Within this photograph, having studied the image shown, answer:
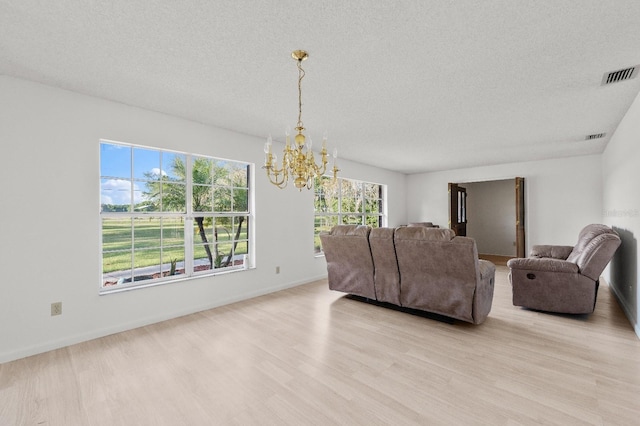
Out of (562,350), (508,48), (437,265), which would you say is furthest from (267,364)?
(508,48)

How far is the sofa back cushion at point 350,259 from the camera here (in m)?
3.76

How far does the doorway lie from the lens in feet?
24.7

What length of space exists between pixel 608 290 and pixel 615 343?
2.57 m

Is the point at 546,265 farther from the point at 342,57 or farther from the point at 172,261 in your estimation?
the point at 172,261

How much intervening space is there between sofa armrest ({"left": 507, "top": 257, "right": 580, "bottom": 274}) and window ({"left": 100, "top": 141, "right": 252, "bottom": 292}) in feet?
12.0

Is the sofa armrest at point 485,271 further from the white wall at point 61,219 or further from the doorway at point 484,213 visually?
the doorway at point 484,213

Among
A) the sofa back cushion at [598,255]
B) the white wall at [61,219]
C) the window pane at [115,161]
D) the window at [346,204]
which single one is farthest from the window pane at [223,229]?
the sofa back cushion at [598,255]

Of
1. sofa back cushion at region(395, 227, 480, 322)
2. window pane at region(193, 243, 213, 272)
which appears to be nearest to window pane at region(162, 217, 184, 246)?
window pane at region(193, 243, 213, 272)

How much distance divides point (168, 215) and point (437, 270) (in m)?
3.30

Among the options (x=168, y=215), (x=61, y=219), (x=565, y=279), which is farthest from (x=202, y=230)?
(x=565, y=279)

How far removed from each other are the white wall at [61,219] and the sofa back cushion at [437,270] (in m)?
2.65

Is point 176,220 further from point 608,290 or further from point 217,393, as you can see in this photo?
point 608,290

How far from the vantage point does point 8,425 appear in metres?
1.71

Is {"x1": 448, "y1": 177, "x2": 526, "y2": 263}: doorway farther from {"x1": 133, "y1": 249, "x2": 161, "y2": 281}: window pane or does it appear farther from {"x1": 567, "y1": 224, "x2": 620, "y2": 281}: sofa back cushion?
{"x1": 133, "y1": 249, "x2": 161, "y2": 281}: window pane
